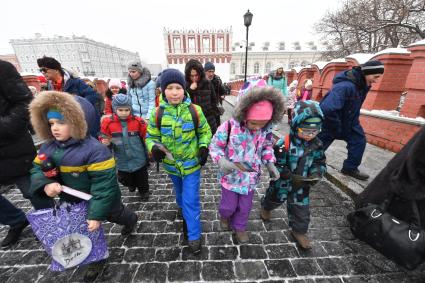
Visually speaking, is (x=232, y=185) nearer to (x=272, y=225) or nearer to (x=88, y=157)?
(x=272, y=225)

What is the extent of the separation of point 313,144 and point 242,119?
2.83 ft

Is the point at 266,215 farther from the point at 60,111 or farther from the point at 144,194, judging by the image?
the point at 60,111

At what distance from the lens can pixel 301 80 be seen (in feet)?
27.1

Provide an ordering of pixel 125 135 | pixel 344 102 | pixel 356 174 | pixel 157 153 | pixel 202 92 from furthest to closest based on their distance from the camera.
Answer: pixel 202 92, pixel 356 174, pixel 344 102, pixel 125 135, pixel 157 153

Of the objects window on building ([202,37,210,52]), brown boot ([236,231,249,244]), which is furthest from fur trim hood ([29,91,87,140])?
window on building ([202,37,210,52])

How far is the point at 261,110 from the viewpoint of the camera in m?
1.92

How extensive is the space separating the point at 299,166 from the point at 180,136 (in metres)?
1.36

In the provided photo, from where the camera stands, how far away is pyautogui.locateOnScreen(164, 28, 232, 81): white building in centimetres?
4797

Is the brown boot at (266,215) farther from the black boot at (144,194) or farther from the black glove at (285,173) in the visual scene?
the black boot at (144,194)

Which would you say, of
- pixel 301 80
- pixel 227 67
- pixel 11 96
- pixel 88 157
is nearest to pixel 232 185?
pixel 88 157

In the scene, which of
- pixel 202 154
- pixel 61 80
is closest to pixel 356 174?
pixel 202 154

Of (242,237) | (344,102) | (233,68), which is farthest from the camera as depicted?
(233,68)

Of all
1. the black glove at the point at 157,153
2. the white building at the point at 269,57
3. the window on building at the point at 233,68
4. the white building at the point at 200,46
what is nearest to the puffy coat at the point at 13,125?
the black glove at the point at 157,153

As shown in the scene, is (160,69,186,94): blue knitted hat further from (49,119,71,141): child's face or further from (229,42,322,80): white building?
(229,42,322,80): white building
